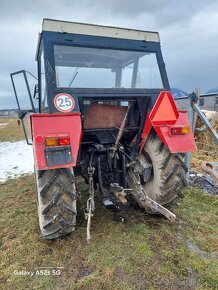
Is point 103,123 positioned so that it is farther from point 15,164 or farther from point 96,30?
point 15,164

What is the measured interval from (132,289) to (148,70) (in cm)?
284

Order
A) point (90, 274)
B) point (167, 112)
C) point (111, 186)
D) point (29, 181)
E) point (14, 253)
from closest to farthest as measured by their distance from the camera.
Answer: point (90, 274), point (14, 253), point (167, 112), point (111, 186), point (29, 181)

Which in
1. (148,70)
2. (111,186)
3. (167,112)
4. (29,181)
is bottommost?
(29,181)

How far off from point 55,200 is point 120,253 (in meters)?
0.91

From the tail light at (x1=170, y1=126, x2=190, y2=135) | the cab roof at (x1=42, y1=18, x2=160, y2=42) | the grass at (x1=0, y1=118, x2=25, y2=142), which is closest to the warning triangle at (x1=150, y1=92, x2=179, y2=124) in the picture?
the tail light at (x1=170, y1=126, x2=190, y2=135)

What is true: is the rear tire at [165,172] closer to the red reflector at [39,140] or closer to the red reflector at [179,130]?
the red reflector at [179,130]

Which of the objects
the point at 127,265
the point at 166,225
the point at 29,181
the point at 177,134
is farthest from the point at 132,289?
the point at 29,181

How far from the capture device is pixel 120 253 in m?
2.88

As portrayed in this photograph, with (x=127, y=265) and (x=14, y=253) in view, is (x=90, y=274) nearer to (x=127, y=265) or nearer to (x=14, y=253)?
(x=127, y=265)

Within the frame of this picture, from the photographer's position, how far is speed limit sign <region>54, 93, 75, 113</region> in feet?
10.4

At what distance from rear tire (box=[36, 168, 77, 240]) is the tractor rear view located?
0.04 ft

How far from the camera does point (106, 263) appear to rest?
8.91 feet

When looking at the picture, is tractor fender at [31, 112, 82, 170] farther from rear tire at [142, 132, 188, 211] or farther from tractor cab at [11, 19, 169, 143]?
rear tire at [142, 132, 188, 211]

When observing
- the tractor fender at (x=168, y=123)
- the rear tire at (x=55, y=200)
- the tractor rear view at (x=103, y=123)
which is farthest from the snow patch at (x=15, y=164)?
the tractor fender at (x=168, y=123)
